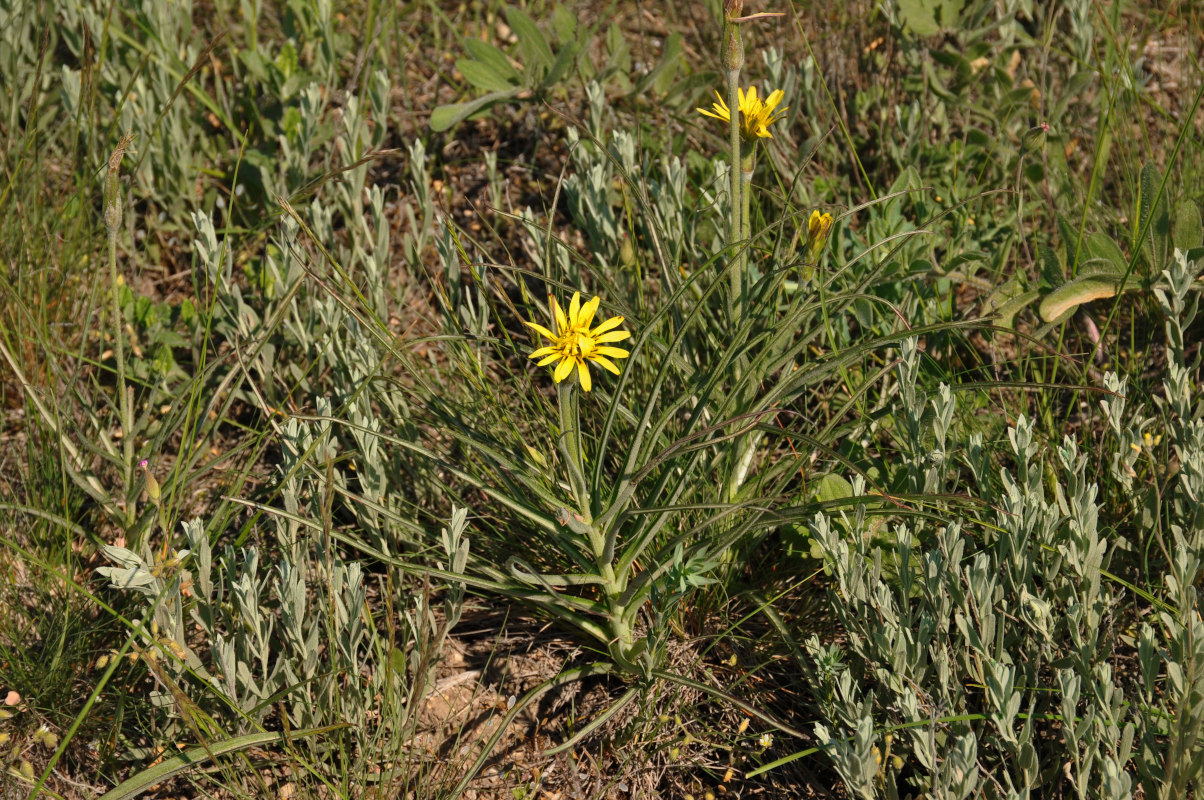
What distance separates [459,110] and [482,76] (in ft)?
0.41

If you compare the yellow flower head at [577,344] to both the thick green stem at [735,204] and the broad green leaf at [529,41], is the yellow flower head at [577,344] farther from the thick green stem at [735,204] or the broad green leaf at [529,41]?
the broad green leaf at [529,41]

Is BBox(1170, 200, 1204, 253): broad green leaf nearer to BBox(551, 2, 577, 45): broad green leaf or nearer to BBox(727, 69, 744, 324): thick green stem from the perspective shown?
BBox(727, 69, 744, 324): thick green stem

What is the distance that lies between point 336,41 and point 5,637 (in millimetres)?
2221

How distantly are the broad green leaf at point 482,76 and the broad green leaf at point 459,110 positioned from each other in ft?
0.09

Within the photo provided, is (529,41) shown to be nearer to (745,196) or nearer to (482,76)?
(482,76)

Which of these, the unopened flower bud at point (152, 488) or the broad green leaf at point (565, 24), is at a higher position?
the broad green leaf at point (565, 24)

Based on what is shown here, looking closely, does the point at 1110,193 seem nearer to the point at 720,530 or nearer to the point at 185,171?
the point at 720,530

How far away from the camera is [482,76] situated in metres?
3.11

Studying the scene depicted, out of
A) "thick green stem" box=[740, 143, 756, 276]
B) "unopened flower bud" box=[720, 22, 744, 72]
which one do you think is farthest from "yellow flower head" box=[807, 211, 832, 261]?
"unopened flower bud" box=[720, 22, 744, 72]

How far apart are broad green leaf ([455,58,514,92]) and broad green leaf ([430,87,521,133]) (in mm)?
26

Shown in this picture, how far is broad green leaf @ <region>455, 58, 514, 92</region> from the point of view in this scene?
3088mm

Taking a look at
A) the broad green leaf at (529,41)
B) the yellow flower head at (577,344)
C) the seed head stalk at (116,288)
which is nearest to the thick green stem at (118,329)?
the seed head stalk at (116,288)

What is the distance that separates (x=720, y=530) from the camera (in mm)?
2164

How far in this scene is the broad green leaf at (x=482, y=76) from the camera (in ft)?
10.1
